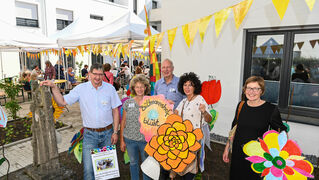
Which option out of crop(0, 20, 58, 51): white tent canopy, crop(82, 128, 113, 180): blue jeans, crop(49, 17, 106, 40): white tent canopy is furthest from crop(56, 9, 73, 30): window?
crop(82, 128, 113, 180): blue jeans

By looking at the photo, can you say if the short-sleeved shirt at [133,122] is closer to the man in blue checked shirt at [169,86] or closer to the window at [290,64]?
the man in blue checked shirt at [169,86]

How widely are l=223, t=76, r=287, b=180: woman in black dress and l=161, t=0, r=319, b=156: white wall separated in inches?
92.2

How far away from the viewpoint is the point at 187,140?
165 centimetres

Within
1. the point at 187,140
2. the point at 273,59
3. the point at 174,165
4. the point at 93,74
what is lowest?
the point at 174,165

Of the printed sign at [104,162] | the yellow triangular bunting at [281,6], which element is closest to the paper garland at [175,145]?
the printed sign at [104,162]

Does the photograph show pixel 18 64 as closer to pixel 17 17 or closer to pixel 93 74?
pixel 17 17

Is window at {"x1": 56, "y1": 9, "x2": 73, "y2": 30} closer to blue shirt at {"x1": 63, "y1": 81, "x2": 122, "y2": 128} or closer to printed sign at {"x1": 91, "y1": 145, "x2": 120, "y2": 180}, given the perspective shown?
blue shirt at {"x1": 63, "y1": 81, "x2": 122, "y2": 128}

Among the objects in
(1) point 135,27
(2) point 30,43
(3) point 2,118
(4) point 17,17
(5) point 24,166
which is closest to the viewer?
(3) point 2,118

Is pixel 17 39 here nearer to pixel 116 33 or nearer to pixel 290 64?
pixel 116 33

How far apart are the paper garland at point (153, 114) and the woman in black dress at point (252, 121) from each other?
753 mm

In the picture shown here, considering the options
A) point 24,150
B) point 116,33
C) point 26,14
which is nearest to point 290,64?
point 116,33

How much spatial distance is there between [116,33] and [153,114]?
419 cm

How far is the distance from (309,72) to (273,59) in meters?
0.64

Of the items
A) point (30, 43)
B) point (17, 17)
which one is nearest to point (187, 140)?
point (30, 43)
